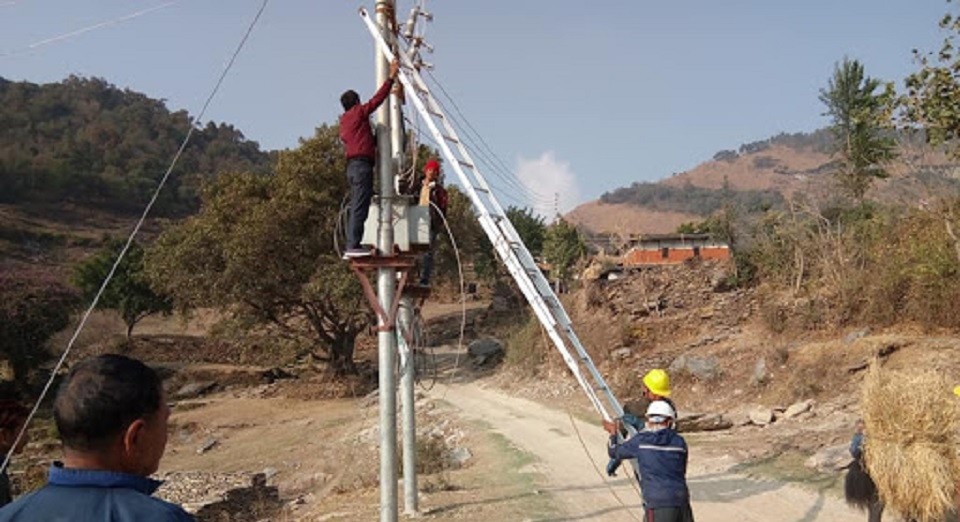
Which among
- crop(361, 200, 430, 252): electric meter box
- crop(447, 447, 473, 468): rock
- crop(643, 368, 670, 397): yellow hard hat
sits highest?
crop(361, 200, 430, 252): electric meter box

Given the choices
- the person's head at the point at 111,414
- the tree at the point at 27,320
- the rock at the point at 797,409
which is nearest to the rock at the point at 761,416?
the rock at the point at 797,409

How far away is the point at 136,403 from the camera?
229 centimetres

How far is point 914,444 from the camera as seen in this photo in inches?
236

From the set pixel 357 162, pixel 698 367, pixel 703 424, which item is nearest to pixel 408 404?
pixel 357 162

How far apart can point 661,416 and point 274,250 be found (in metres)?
24.0

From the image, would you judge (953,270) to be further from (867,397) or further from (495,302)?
(495,302)

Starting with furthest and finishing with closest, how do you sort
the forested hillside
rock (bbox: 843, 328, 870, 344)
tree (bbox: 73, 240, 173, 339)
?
1. the forested hillside
2. tree (bbox: 73, 240, 173, 339)
3. rock (bbox: 843, 328, 870, 344)

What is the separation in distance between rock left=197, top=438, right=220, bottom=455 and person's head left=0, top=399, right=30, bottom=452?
62.5 ft

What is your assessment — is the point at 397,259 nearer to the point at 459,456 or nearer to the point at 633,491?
the point at 633,491

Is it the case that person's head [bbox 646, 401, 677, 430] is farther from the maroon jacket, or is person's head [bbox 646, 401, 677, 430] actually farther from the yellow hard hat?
the maroon jacket

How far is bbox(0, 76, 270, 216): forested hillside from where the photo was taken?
79188 mm

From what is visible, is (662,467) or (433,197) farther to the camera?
(433,197)

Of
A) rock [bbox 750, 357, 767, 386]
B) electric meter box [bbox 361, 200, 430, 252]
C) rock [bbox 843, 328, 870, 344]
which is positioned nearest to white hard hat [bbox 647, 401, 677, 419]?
electric meter box [bbox 361, 200, 430, 252]

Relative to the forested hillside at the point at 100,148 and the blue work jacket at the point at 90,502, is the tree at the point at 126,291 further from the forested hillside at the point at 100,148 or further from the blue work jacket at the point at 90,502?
the blue work jacket at the point at 90,502
